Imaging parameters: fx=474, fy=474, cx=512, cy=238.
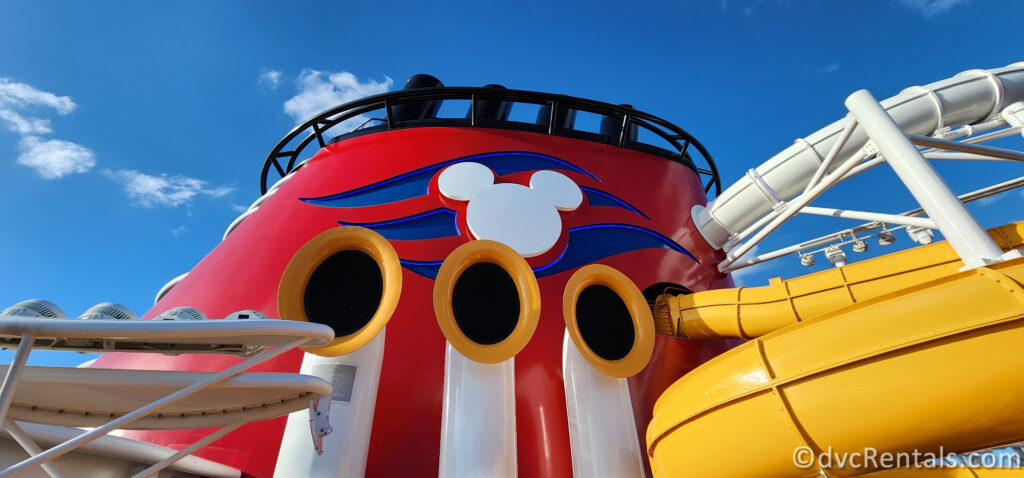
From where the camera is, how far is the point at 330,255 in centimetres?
533

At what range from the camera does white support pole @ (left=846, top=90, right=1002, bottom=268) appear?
3607 mm

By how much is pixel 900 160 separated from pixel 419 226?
566cm

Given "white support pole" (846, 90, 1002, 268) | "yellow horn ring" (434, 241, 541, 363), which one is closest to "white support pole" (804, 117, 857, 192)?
"white support pole" (846, 90, 1002, 268)

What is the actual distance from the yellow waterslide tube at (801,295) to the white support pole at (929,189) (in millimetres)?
1799

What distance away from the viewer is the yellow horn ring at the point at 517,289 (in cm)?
493

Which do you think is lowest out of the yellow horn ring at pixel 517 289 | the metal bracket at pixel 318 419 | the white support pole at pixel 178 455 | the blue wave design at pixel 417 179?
the white support pole at pixel 178 455

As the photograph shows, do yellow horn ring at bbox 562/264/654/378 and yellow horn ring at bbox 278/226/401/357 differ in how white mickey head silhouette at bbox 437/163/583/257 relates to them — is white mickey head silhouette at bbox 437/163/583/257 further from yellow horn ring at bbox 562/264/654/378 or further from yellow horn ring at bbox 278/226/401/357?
yellow horn ring at bbox 278/226/401/357

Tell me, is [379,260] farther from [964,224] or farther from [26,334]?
[964,224]

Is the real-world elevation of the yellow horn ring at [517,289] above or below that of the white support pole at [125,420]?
above

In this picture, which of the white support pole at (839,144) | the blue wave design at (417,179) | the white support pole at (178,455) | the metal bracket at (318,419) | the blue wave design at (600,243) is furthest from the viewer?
the blue wave design at (417,179)

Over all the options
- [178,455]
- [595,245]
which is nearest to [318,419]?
[178,455]

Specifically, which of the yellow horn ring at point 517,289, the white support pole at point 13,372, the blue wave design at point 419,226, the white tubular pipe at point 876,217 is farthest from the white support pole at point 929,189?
the white support pole at point 13,372

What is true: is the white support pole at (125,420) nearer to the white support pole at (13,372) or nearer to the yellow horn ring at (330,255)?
the white support pole at (13,372)

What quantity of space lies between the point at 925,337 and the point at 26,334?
5280 mm
